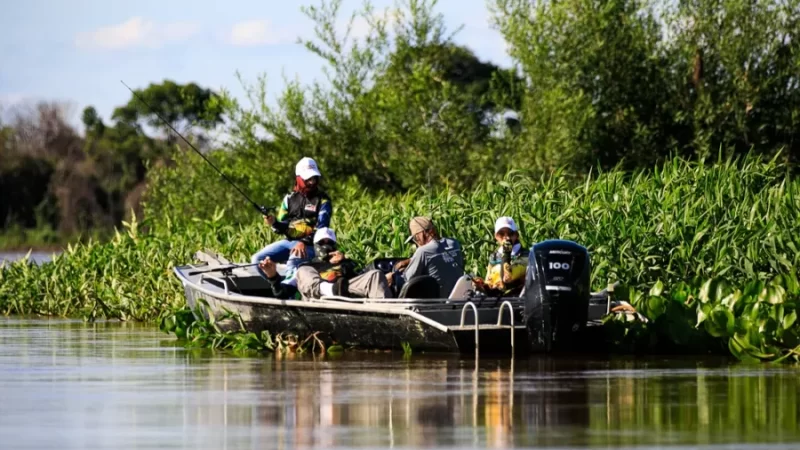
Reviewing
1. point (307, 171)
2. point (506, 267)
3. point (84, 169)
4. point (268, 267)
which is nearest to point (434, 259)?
point (506, 267)

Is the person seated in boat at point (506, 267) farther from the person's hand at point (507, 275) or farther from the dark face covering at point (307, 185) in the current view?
the dark face covering at point (307, 185)

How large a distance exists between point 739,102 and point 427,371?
2281cm

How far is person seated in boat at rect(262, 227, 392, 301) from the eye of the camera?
635 inches

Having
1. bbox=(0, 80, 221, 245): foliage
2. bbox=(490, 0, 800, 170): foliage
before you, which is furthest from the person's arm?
bbox=(0, 80, 221, 245): foliage

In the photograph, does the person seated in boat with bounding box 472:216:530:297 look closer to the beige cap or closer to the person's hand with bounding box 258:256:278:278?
the beige cap

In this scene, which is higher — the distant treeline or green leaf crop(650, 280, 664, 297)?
the distant treeline

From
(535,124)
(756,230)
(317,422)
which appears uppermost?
(535,124)

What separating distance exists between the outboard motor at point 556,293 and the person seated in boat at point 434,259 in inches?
56.2

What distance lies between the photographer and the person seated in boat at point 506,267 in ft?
51.7

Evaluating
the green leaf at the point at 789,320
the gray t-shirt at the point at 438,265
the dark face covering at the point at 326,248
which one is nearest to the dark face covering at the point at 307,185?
the dark face covering at the point at 326,248

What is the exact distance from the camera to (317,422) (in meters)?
10.6

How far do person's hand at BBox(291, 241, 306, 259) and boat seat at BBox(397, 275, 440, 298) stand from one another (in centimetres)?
193

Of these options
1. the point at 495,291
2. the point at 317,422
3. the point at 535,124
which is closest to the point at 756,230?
the point at 495,291

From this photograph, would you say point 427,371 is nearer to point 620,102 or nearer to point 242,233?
point 242,233
